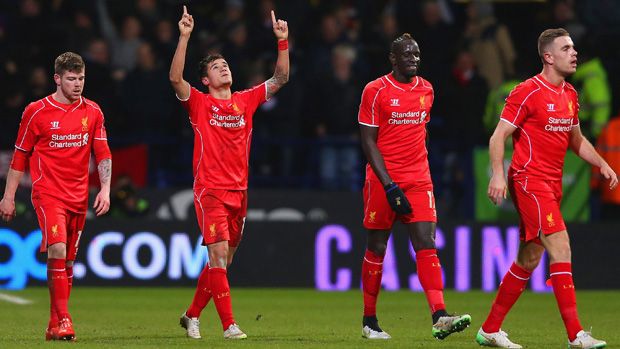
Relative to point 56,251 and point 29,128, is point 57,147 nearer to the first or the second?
point 29,128

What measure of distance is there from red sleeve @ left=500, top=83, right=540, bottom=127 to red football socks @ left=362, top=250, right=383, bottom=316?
1739mm

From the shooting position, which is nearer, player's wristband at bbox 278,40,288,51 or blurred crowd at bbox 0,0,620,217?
player's wristband at bbox 278,40,288,51

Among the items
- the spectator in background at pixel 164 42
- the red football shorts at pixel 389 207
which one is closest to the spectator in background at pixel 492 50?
the spectator in background at pixel 164 42

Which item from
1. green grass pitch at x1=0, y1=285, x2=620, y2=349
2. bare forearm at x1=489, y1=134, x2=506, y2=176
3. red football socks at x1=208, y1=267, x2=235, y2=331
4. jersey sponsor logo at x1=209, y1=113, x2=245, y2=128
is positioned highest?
jersey sponsor logo at x1=209, y1=113, x2=245, y2=128

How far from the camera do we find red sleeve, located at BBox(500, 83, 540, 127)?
397 inches

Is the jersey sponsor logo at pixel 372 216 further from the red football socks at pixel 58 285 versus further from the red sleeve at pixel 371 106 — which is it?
the red football socks at pixel 58 285

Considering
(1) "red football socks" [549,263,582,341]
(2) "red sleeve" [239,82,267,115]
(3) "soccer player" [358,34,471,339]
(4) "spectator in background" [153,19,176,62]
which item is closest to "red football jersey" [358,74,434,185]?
(3) "soccer player" [358,34,471,339]

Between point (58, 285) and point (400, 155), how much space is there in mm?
2757

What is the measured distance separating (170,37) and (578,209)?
615cm

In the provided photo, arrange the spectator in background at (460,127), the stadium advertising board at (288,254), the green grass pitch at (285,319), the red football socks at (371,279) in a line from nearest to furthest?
1. the green grass pitch at (285,319)
2. the red football socks at (371,279)
3. the stadium advertising board at (288,254)
4. the spectator in background at (460,127)

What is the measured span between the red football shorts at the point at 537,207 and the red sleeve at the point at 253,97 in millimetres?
2300

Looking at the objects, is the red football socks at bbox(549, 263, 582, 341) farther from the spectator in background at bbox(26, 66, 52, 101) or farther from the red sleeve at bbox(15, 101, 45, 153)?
the spectator in background at bbox(26, 66, 52, 101)

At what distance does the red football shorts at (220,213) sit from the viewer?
11008 millimetres

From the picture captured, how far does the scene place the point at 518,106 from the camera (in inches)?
397
